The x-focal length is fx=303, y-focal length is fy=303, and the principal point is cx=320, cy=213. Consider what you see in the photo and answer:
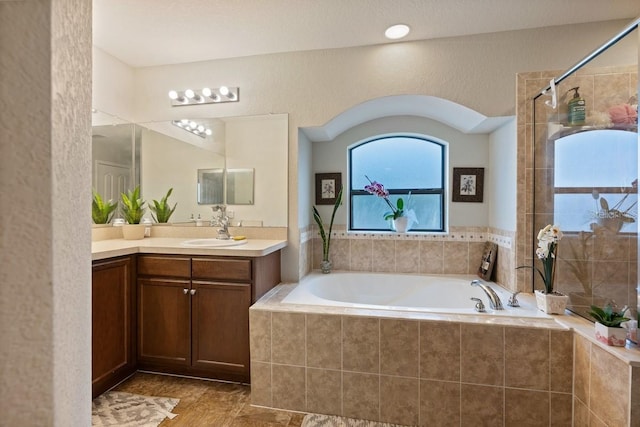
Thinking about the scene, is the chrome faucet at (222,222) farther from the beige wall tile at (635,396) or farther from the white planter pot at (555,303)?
the beige wall tile at (635,396)

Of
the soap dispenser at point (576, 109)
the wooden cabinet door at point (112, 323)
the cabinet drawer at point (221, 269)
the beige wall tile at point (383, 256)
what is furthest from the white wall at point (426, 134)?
the wooden cabinet door at point (112, 323)

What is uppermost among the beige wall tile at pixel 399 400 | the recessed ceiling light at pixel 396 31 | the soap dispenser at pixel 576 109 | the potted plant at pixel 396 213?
the recessed ceiling light at pixel 396 31

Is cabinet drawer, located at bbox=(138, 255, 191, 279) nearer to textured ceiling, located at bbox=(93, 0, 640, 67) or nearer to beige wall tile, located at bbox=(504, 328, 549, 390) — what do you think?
textured ceiling, located at bbox=(93, 0, 640, 67)

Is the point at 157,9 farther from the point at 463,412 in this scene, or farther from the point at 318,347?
the point at 463,412

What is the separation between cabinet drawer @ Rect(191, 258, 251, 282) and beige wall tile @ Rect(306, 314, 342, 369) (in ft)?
1.80

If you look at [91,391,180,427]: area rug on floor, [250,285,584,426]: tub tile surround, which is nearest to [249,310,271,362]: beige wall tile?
[250,285,584,426]: tub tile surround

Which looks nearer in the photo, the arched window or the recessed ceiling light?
the recessed ceiling light

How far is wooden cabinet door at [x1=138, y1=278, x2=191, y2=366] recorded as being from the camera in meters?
2.14

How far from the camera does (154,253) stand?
2.19 metres

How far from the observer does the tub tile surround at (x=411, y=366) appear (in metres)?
1.63

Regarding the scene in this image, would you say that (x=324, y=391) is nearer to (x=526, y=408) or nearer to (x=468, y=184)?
(x=526, y=408)

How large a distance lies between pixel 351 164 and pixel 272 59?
4.02ft

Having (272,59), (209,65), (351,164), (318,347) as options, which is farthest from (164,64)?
(318,347)

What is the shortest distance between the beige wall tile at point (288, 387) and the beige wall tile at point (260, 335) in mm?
102
